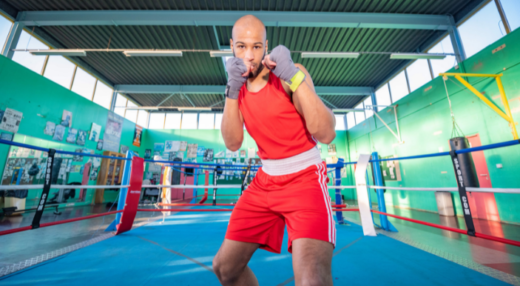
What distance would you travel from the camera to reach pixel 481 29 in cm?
455

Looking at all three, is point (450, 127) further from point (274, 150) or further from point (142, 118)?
point (142, 118)

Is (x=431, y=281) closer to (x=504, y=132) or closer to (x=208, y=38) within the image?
(x=504, y=132)

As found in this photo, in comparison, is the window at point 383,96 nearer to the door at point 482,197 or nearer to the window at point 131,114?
the door at point 482,197

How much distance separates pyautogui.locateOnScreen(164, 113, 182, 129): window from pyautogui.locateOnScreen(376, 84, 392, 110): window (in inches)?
372

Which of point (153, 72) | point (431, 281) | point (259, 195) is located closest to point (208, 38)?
point (153, 72)

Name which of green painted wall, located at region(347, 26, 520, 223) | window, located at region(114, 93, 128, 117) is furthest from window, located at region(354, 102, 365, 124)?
window, located at region(114, 93, 128, 117)

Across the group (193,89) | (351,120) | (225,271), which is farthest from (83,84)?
(351,120)

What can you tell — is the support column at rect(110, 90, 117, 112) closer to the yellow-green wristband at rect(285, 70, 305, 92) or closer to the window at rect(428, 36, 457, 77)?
the yellow-green wristband at rect(285, 70, 305, 92)

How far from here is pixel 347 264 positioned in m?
1.67

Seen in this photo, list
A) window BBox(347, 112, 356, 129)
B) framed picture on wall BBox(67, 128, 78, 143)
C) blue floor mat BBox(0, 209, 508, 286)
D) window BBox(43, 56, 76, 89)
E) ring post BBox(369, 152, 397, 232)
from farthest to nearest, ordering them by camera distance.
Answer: window BBox(347, 112, 356, 129), framed picture on wall BBox(67, 128, 78, 143), window BBox(43, 56, 76, 89), ring post BBox(369, 152, 397, 232), blue floor mat BBox(0, 209, 508, 286)

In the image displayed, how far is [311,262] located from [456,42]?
23.4ft

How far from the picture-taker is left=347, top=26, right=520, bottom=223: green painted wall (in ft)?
12.4

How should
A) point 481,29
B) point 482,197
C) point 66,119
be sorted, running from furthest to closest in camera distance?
point 66,119, point 481,29, point 482,197

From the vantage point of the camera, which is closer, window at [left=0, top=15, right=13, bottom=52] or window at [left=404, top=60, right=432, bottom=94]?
window at [left=0, top=15, right=13, bottom=52]
